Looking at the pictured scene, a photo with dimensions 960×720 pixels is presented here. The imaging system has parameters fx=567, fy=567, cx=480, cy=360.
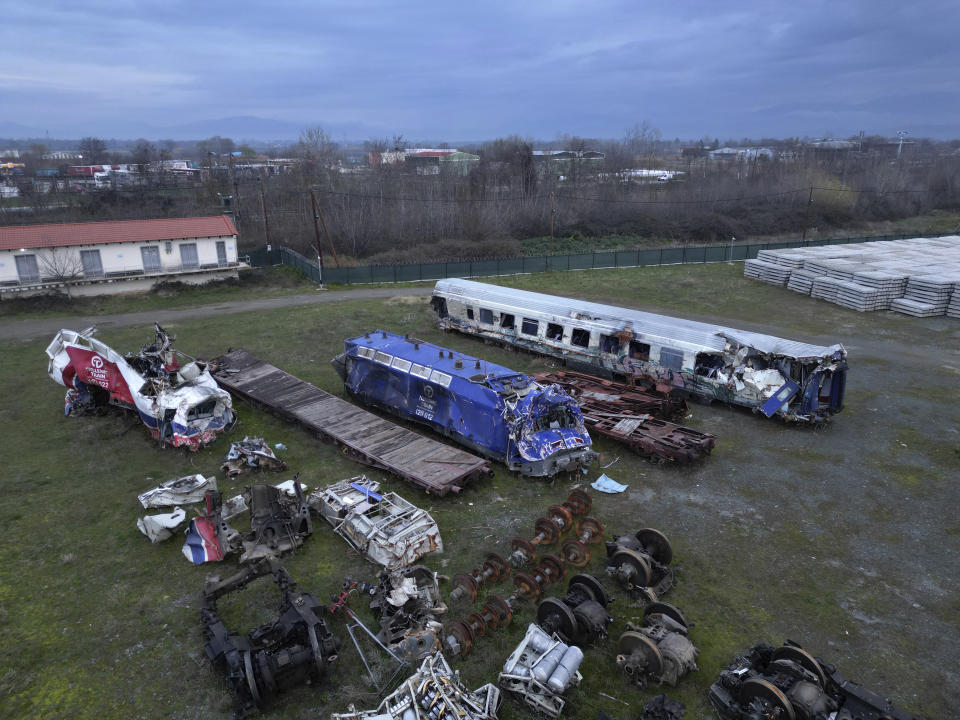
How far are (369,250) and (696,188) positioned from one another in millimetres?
46993

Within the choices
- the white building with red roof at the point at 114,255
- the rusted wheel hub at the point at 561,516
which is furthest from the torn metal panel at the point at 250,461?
the white building with red roof at the point at 114,255

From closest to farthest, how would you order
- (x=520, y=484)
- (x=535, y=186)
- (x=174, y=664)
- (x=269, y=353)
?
(x=174, y=664) < (x=520, y=484) < (x=269, y=353) < (x=535, y=186)

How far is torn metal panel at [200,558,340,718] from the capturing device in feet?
28.6

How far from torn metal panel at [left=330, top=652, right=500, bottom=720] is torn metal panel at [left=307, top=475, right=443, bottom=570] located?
3.13 meters

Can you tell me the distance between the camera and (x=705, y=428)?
Result: 18266 mm

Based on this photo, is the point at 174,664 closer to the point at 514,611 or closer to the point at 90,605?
the point at 90,605

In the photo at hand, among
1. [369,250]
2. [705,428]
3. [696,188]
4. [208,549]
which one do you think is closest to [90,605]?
[208,549]

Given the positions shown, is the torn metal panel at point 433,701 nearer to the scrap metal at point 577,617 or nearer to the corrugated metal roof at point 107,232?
the scrap metal at point 577,617

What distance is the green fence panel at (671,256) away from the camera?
4438cm

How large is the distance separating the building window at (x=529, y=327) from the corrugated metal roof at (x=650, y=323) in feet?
1.73

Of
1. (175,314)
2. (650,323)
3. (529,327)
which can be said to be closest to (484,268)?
(529,327)

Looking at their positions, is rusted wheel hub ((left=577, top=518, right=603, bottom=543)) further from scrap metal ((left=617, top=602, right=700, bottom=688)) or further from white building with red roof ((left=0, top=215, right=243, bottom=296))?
white building with red roof ((left=0, top=215, right=243, bottom=296))

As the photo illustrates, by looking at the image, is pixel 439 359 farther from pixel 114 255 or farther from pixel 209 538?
pixel 114 255

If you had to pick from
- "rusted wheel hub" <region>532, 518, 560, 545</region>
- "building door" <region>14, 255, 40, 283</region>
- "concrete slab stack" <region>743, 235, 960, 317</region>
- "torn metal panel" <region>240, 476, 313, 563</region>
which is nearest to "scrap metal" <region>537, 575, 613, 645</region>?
"rusted wheel hub" <region>532, 518, 560, 545</region>
